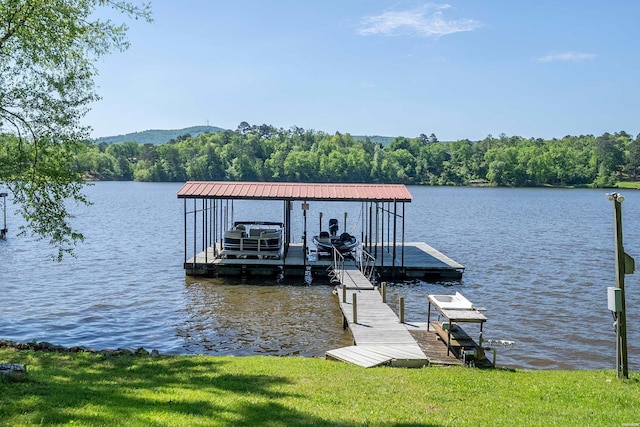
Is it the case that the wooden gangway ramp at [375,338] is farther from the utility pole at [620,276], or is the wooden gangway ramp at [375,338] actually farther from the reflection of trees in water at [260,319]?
the utility pole at [620,276]

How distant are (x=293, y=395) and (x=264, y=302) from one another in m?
11.8

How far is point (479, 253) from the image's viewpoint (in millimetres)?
33812

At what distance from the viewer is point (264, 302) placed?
20.1 m

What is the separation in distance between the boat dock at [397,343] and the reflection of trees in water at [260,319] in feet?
2.92

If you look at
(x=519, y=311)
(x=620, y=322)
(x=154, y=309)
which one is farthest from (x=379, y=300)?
(x=620, y=322)

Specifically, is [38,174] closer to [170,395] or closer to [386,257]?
A: [170,395]

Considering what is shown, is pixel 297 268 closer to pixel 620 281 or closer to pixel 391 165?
pixel 620 281

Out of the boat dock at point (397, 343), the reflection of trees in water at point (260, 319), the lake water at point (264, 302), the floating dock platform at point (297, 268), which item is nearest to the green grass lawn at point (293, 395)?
the boat dock at point (397, 343)

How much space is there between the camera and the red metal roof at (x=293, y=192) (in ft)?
78.2

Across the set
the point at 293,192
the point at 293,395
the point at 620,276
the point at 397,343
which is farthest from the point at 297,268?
the point at 293,395

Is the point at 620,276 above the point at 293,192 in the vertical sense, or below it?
below

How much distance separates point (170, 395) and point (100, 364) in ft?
10.6

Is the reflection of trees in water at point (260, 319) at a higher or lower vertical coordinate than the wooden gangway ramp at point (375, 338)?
lower

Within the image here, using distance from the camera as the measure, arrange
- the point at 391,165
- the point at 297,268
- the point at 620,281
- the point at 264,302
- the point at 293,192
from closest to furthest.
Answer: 1. the point at 620,281
2. the point at 264,302
3. the point at 297,268
4. the point at 293,192
5. the point at 391,165
